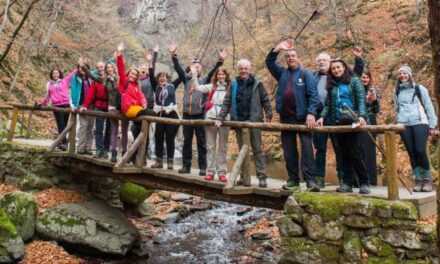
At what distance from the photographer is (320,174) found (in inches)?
264

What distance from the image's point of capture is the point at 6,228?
8469 millimetres

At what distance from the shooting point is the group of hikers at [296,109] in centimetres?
617

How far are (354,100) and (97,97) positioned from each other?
5701 mm

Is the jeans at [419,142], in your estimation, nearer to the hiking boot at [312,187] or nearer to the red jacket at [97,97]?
the hiking boot at [312,187]

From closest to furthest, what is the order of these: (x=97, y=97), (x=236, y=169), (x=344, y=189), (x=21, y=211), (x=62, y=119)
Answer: (x=344, y=189), (x=236, y=169), (x=21, y=211), (x=97, y=97), (x=62, y=119)

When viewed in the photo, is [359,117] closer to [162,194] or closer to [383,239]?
[383,239]

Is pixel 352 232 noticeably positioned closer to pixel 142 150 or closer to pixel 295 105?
pixel 295 105

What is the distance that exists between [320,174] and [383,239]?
149 centimetres

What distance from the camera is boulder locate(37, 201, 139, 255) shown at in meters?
9.55

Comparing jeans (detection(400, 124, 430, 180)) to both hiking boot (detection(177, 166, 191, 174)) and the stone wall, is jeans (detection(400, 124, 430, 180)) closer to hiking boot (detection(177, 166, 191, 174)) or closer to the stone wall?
the stone wall

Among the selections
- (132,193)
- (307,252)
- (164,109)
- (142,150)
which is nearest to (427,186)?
(307,252)

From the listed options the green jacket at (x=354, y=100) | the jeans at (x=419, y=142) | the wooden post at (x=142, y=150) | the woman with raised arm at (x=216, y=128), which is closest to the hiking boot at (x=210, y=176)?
the woman with raised arm at (x=216, y=128)

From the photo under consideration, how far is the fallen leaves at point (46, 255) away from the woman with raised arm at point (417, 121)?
6.66 meters

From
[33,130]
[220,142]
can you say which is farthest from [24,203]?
[33,130]
